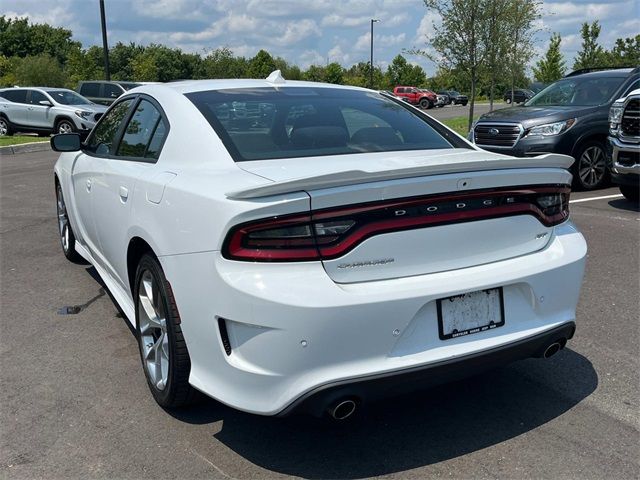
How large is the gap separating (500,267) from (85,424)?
2.14 m

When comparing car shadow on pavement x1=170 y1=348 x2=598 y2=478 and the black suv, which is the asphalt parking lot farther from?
the black suv

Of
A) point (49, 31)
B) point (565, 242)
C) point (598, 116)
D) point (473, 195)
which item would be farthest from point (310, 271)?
point (49, 31)

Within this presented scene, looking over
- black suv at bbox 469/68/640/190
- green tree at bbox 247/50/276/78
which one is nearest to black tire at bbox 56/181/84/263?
black suv at bbox 469/68/640/190

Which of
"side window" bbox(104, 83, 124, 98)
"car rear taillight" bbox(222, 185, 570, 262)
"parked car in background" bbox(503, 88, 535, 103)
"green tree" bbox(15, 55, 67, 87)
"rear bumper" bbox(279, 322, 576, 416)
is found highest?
"green tree" bbox(15, 55, 67, 87)

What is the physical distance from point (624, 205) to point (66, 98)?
60.1ft

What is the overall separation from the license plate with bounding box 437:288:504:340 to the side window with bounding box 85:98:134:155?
272 cm

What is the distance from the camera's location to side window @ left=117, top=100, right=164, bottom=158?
4.02m

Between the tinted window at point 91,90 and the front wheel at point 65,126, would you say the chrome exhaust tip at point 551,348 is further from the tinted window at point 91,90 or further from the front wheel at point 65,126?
the tinted window at point 91,90

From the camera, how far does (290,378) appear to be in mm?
2691

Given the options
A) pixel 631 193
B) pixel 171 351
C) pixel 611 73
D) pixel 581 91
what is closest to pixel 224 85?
pixel 171 351

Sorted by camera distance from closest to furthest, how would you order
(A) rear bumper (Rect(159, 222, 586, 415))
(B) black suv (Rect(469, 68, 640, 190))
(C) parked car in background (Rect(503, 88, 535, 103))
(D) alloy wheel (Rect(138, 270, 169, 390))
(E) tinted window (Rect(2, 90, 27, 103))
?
(A) rear bumper (Rect(159, 222, 586, 415))
(D) alloy wheel (Rect(138, 270, 169, 390))
(B) black suv (Rect(469, 68, 640, 190))
(E) tinted window (Rect(2, 90, 27, 103))
(C) parked car in background (Rect(503, 88, 535, 103))

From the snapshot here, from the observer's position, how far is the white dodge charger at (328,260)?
8.79 feet

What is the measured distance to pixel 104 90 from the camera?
25156 mm

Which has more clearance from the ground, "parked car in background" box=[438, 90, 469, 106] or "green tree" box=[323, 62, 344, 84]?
"green tree" box=[323, 62, 344, 84]
